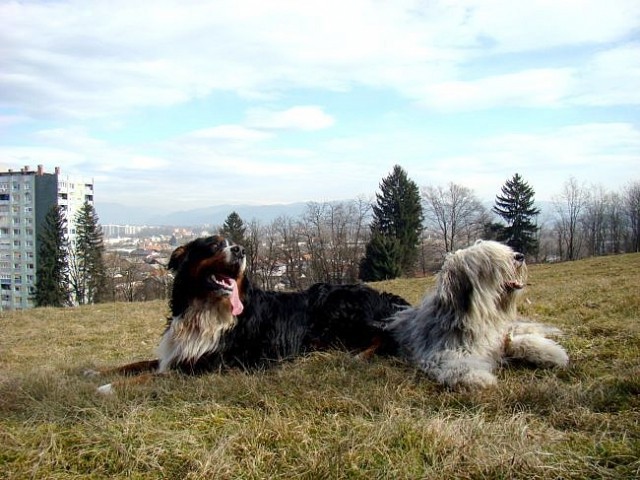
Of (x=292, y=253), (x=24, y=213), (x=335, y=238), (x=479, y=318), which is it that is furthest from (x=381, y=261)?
(x=24, y=213)

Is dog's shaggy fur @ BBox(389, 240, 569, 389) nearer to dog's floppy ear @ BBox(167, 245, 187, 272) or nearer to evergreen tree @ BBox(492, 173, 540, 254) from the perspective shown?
dog's floppy ear @ BBox(167, 245, 187, 272)

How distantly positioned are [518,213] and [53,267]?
2006 inches

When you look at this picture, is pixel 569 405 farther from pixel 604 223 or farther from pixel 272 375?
pixel 604 223

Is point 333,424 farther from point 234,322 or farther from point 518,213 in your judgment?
point 518,213

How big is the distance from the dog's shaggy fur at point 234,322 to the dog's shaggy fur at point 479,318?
765 millimetres

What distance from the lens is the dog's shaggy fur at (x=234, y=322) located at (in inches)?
206

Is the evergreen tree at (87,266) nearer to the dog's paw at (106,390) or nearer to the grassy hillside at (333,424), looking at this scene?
the grassy hillside at (333,424)

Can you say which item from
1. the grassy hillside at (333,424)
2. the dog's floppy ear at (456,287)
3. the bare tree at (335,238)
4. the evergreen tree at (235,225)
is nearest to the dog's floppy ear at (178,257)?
the grassy hillside at (333,424)

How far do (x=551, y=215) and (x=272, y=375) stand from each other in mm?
77448

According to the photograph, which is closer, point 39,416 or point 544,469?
point 544,469

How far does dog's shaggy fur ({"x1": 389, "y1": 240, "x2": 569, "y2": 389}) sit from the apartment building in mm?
93003

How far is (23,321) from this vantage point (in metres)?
18.4

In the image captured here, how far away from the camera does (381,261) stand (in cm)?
5525

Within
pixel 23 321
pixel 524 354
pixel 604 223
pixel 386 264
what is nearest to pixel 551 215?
pixel 604 223
